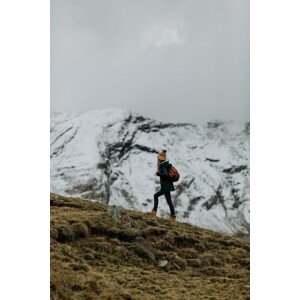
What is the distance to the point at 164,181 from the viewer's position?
41.0 ft

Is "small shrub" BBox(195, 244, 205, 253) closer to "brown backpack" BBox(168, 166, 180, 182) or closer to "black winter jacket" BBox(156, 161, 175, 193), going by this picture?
"black winter jacket" BBox(156, 161, 175, 193)

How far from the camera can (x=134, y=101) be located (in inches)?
502

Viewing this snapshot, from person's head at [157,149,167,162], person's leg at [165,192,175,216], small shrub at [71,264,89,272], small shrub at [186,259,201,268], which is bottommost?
small shrub at [186,259,201,268]

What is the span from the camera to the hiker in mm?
12430

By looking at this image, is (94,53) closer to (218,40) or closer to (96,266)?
(218,40)

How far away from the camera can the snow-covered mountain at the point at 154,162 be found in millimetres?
12586

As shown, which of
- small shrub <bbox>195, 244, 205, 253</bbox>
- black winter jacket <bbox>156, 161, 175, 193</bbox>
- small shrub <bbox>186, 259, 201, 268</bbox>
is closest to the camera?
small shrub <bbox>186, 259, 201, 268</bbox>

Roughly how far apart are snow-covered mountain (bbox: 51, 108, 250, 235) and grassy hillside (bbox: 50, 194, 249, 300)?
0.38 m

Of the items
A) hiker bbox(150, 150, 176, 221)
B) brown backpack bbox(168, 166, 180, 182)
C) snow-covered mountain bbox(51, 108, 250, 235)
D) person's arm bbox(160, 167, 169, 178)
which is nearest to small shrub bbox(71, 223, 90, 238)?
snow-covered mountain bbox(51, 108, 250, 235)

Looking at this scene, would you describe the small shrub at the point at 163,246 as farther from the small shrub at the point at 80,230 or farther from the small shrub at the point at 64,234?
the small shrub at the point at 64,234

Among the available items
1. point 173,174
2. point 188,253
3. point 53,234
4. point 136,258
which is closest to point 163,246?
point 188,253

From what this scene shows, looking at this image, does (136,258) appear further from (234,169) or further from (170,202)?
(234,169)
